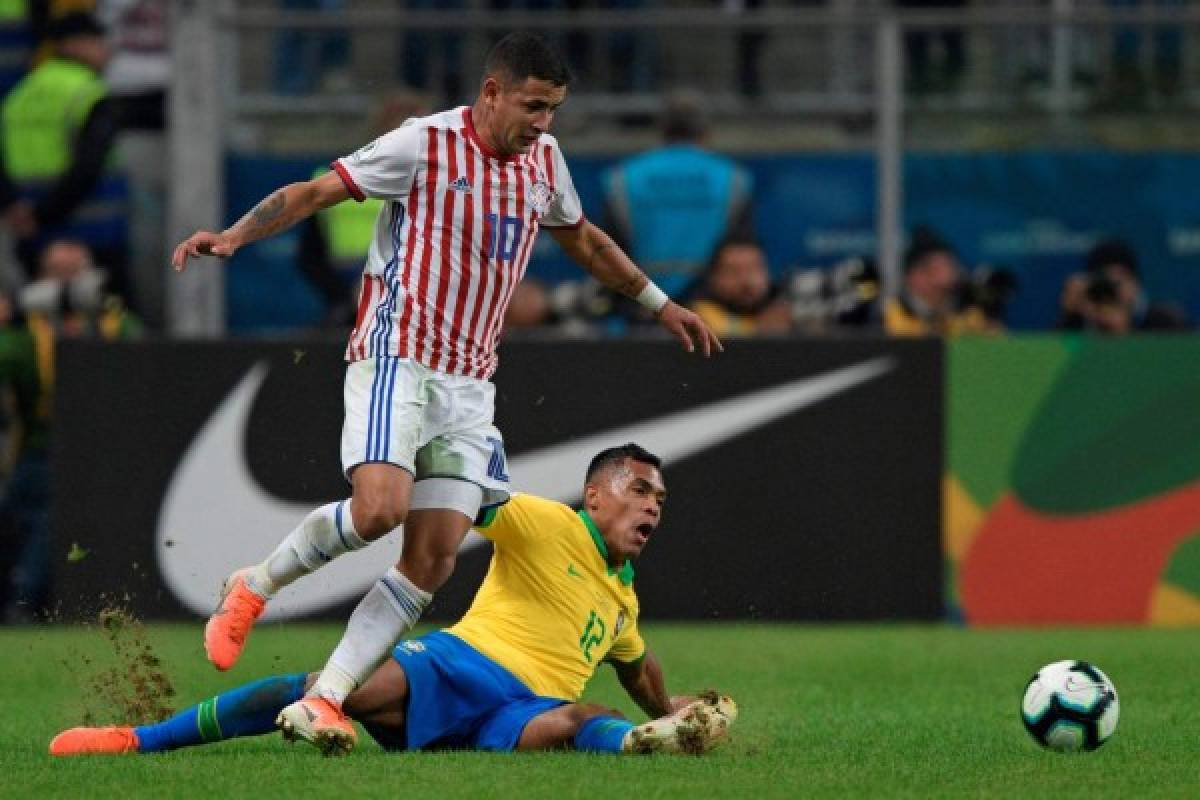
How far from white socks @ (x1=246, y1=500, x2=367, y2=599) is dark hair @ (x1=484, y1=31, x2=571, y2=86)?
142 centimetres

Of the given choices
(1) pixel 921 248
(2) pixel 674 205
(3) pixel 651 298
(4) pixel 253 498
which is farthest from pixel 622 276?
(1) pixel 921 248

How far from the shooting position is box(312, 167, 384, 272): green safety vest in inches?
545

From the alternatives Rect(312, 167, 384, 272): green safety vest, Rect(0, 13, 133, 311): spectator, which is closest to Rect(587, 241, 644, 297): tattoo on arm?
Rect(312, 167, 384, 272): green safety vest

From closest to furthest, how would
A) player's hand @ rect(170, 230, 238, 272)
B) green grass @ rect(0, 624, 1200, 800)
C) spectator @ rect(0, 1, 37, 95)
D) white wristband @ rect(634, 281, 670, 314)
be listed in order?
green grass @ rect(0, 624, 1200, 800) < player's hand @ rect(170, 230, 238, 272) < white wristband @ rect(634, 281, 670, 314) < spectator @ rect(0, 1, 37, 95)

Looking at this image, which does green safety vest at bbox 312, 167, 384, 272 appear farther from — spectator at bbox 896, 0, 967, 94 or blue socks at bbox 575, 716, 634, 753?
blue socks at bbox 575, 716, 634, 753

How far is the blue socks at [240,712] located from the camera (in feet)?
24.6

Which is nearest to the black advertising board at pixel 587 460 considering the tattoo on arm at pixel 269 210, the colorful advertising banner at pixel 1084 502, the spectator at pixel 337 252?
the colorful advertising banner at pixel 1084 502

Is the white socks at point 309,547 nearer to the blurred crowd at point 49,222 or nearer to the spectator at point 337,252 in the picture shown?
the blurred crowd at point 49,222

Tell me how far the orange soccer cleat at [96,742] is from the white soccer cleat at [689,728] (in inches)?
59.4

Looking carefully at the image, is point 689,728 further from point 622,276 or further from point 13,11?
point 13,11

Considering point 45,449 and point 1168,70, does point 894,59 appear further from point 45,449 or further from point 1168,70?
point 45,449

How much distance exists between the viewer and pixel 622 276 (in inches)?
338

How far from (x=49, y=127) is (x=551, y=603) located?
7605mm

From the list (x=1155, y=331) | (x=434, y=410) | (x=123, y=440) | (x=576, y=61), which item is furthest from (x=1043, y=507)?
(x=434, y=410)
